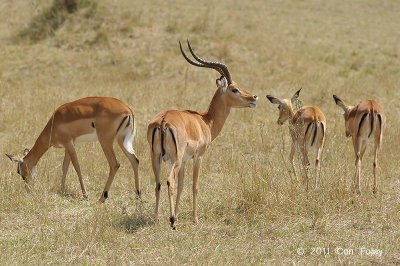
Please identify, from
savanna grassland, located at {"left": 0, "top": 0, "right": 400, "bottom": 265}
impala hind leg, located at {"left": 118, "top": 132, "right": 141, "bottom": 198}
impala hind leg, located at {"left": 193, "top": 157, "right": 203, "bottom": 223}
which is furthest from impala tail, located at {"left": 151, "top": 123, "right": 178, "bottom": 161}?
impala hind leg, located at {"left": 118, "top": 132, "right": 141, "bottom": 198}

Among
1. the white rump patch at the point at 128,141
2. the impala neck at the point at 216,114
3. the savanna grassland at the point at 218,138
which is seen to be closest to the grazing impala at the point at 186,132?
the impala neck at the point at 216,114

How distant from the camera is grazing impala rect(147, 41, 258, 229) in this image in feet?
18.7

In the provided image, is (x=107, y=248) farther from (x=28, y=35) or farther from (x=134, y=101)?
(x=28, y=35)

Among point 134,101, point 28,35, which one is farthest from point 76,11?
point 134,101

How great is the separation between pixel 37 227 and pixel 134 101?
20.5 ft

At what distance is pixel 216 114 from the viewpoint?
686 cm

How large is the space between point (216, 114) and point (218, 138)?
2824 mm

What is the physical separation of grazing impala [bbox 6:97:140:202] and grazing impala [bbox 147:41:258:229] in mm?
908

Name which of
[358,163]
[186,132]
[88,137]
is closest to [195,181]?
[186,132]

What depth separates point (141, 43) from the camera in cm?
1520

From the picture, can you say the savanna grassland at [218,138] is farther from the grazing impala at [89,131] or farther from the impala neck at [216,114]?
the impala neck at [216,114]

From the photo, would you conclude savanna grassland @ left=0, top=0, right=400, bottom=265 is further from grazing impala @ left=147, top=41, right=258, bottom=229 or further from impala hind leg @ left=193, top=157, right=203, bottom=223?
grazing impala @ left=147, top=41, right=258, bottom=229
